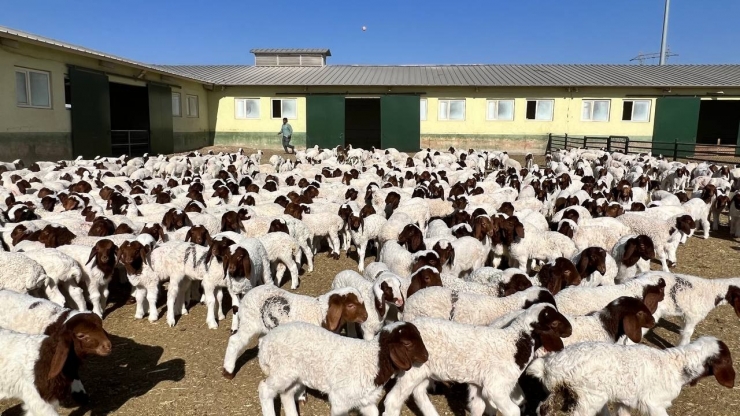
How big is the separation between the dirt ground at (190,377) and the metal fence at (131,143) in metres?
21.5

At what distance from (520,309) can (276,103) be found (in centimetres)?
3215

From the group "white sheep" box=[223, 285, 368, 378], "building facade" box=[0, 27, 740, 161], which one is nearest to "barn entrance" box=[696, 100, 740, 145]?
"building facade" box=[0, 27, 740, 161]

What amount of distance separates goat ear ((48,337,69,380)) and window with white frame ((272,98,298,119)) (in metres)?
32.0

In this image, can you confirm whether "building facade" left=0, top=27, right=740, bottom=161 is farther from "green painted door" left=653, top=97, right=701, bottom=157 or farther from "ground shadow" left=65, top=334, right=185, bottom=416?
"ground shadow" left=65, top=334, right=185, bottom=416

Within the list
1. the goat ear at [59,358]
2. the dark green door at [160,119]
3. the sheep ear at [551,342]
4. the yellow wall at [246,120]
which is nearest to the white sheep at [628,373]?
the sheep ear at [551,342]

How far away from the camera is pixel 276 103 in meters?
35.7

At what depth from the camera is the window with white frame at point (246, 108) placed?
1411 inches

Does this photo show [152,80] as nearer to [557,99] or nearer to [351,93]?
[351,93]

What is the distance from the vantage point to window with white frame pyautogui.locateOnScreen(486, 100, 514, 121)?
34.9 metres

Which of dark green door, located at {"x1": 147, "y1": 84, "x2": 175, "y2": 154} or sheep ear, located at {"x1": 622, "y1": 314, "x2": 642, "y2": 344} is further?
dark green door, located at {"x1": 147, "y1": 84, "x2": 175, "y2": 154}

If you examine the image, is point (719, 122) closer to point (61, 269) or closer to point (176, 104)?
point (176, 104)

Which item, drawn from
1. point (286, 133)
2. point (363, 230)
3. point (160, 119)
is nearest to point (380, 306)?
point (363, 230)

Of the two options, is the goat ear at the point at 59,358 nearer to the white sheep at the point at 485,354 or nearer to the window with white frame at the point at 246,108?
the white sheep at the point at 485,354

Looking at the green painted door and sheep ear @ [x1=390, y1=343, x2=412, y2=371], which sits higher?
the green painted door
